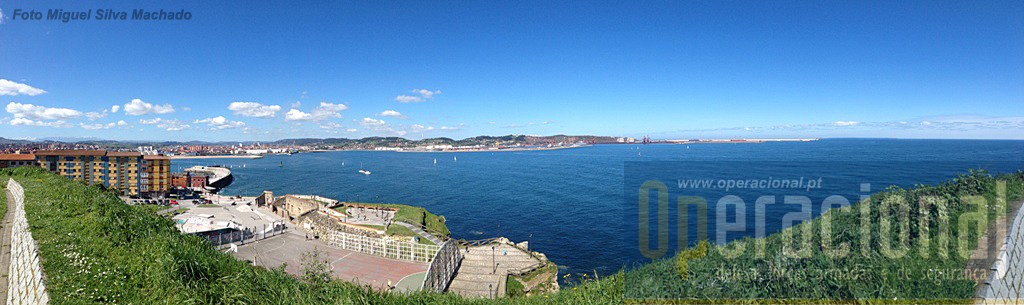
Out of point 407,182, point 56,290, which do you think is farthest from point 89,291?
point 407,182

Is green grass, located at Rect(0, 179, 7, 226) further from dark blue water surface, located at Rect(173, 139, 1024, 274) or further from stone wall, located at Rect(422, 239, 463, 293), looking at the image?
dark blue water surface, located at Rect(173, 139, 1024, 274)

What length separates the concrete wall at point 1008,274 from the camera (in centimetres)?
437

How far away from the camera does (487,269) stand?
19766 mm

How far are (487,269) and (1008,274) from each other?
17236 mm

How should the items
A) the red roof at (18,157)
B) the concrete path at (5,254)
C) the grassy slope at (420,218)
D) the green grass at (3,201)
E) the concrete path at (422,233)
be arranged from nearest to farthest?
the concrete path at (5,254)
the green grass at (3,201)
the concrete path at (422,233)
the grassy slope at (420,218)
the red roof at (18,157)

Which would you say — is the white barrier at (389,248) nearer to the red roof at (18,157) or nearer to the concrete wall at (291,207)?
the concrete wall at (291,207)

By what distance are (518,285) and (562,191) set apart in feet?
117

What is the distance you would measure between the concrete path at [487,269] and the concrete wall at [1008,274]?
12545 millimetres

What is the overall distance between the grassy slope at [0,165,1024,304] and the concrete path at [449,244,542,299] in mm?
10173

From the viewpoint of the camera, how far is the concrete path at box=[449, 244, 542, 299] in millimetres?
16902

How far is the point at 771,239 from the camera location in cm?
684

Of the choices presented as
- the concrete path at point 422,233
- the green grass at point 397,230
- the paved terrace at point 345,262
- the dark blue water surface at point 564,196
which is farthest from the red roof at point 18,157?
the concrete path at point 422,233

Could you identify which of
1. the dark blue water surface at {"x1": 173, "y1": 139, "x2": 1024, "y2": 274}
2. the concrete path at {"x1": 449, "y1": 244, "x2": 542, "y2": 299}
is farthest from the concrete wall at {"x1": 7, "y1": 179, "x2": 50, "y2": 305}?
the dark blue water surface at {"x1": 173, "y1": 139, "x2": 1024, "y2": 274}

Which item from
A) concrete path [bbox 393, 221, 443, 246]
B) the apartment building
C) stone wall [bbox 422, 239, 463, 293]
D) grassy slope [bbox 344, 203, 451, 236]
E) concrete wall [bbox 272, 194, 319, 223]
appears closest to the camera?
stone wall [bbox 422, 239, 463, 293]
